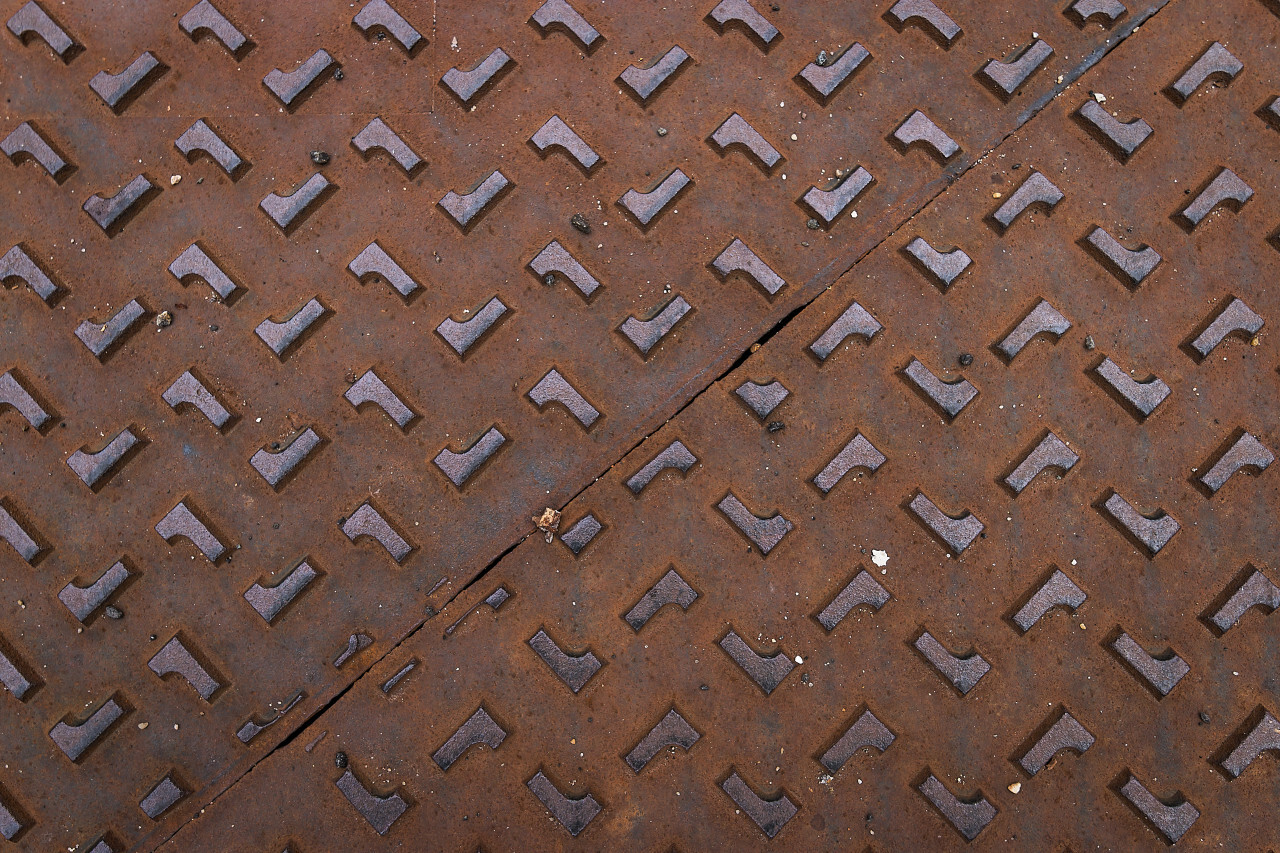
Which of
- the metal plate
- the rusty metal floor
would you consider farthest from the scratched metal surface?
the metal plate

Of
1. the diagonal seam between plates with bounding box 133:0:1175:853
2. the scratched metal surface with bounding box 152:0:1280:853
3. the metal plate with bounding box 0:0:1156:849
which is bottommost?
the scratched metal surface with bounding box 152:0:1280:853

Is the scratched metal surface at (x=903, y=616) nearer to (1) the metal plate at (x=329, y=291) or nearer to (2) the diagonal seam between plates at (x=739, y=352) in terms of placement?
(2) the diagonal seam between plates at (x=739, y=352)

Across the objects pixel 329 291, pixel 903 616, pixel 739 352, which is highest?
pixel 329 291

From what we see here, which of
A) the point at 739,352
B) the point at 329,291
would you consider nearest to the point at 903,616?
the point at 739,352

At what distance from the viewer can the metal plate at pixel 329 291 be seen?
2.80 meters

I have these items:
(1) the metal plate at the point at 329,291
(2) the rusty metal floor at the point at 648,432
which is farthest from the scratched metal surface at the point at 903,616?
(1) the metal plate at the point at 329,291

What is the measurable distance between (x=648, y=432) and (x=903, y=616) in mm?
1085

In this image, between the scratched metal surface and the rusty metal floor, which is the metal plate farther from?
the scratched metal surface

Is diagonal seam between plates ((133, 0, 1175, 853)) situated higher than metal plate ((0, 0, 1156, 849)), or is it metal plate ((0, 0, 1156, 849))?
metal plate ((0, 0, 1156, 849))

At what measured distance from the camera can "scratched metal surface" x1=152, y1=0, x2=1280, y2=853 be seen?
9.00 ft

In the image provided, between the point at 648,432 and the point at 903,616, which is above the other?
the point at 648,432

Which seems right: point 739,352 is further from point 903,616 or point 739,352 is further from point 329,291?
point 329,291

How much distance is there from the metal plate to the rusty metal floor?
0.6 inches

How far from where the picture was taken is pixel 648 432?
2812 mm
